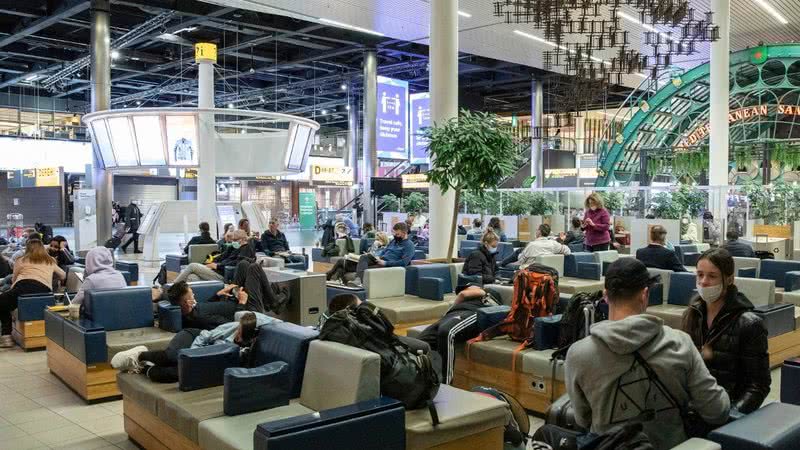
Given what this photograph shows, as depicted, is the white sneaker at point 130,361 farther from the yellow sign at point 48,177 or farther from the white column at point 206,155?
the yellow sign at point 48,177

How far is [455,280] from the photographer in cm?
848

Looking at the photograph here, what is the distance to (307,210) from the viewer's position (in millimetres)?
31031

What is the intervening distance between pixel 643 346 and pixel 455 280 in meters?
6.30

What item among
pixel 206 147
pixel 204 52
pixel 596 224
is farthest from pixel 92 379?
pixel 204 52

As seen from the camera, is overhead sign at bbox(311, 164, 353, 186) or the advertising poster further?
overhead sign at bbox(311, 164, 353, 186)

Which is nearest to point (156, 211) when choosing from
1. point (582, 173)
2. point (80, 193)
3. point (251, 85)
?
point (80, 193)

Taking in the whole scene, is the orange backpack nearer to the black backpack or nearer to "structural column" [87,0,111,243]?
the black backpack

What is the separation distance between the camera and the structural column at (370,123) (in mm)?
22516

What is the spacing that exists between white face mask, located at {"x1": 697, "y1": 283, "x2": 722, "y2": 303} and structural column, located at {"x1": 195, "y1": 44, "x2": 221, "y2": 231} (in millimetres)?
14584

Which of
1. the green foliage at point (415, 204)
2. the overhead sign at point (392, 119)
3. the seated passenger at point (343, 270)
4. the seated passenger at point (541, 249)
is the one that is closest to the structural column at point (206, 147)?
the green foliage at point (415, 204)

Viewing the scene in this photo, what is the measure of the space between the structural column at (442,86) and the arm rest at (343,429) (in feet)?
26.9

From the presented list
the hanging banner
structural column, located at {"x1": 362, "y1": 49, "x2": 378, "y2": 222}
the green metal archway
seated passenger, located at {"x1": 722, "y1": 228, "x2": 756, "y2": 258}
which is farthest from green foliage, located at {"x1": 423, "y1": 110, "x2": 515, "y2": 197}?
the hanging banner

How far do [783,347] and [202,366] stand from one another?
5270 millimetres

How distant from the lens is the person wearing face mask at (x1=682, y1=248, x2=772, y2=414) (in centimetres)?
278
